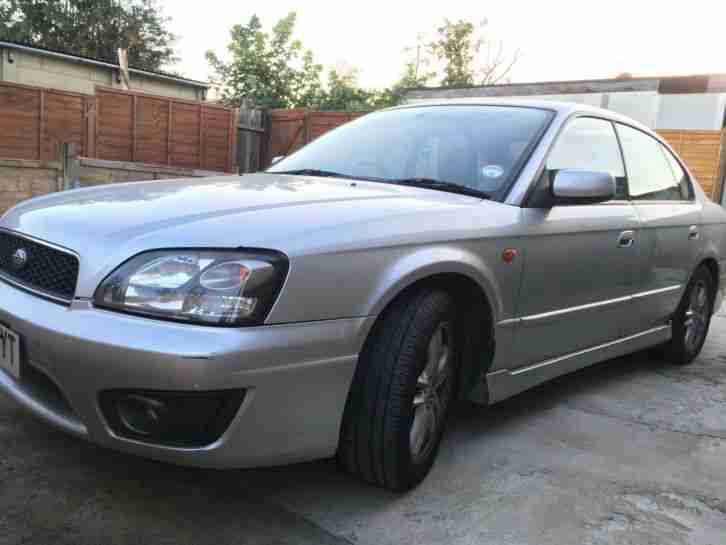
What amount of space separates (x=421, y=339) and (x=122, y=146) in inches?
490

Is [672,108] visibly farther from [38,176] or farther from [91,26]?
[91,26]

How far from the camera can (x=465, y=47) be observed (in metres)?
36.4

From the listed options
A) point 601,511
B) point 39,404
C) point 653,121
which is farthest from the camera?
point 653,121

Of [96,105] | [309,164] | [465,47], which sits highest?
[465,47]

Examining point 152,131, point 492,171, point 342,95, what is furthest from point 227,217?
point 342,95

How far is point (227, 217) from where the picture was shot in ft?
6.52

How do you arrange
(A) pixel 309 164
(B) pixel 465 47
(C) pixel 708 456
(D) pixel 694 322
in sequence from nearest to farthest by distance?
(C) pixel 708 456 < (A) pixel 309 164 < (D) pixel 694 322 < (B) pixel 465 47

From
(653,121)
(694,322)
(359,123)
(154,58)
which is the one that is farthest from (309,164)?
(154,58)

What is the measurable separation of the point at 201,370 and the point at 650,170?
3.04m

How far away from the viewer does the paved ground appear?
2.04 metres

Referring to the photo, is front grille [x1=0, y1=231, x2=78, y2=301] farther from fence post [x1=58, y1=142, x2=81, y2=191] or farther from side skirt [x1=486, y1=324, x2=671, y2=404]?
fence post [x1=58, y1=142, x2=81, y2=191]

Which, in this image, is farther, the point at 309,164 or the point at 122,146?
the point at 122,146

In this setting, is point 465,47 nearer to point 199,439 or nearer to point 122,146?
point 122,146

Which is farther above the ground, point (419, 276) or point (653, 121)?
point (653, 121)
